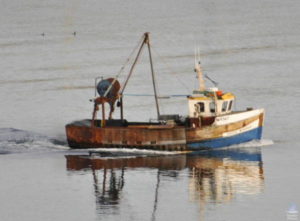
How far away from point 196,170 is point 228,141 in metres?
9.83

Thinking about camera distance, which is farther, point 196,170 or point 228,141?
point 228,141

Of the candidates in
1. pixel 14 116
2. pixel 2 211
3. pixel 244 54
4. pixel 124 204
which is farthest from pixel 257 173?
pixel 244 54

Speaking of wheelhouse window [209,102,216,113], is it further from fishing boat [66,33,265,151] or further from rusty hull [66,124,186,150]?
rusty hull [66,124,186,150]

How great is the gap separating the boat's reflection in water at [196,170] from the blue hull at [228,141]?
2.44ft

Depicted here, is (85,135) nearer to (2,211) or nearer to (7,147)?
(7,147)

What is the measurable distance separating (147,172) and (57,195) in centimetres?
1238

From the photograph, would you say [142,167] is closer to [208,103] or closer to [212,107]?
[208,103]

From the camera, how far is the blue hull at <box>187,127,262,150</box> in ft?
373

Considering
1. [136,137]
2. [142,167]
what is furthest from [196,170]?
[136,137]

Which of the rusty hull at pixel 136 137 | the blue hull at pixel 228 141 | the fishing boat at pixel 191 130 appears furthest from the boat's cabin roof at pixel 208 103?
the blue hull at pixel 228 141

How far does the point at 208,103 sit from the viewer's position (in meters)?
115

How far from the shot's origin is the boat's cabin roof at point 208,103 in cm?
11438

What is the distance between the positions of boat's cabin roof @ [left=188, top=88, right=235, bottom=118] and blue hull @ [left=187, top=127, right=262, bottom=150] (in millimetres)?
2871

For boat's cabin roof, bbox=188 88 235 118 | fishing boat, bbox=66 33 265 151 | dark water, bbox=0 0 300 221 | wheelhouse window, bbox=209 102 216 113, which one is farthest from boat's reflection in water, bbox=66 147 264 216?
wheelhouse window, bbox=209 102 216 113
